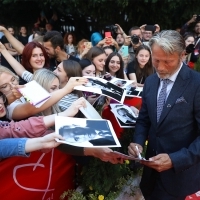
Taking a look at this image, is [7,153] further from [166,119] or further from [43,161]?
[166,119]

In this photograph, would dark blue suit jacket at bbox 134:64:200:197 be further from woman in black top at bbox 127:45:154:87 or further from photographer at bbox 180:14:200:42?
photographer at bbox 180:14:200:42

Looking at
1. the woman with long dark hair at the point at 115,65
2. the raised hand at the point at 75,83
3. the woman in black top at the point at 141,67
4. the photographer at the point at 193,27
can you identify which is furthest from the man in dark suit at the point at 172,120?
the photographer at the point at 193,27

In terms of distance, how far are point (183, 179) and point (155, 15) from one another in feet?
29.8

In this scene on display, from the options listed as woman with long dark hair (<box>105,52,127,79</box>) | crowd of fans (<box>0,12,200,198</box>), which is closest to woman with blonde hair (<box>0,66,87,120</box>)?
crowd of fans (<box>0,12,200,198</box>)

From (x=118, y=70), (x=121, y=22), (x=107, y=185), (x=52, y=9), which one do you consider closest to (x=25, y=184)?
(x=107, y=185)

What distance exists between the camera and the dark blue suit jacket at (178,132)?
6.67 ft

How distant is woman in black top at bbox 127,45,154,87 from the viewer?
5199 millimetres

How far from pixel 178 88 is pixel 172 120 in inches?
8.3

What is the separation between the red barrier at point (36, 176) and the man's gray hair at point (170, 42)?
1.12m

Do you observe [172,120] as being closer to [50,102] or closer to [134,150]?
[134,150]

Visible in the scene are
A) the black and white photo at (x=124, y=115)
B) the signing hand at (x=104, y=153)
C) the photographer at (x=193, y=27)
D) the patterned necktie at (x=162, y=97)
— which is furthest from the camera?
the photographer at (x=193, y=27)

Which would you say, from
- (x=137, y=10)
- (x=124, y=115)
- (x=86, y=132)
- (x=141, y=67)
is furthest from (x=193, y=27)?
(x=86, y=132)

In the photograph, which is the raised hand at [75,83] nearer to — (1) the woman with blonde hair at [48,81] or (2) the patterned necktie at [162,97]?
(1) the woman with blonde hair at [48,81]

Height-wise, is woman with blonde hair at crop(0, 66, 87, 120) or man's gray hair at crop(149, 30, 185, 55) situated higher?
man's gray hair at crop(149, 30, 185, 55)
